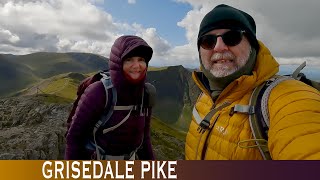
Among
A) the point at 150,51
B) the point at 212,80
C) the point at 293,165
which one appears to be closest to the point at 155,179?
the point at 212,80

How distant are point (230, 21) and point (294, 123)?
77.3 inches

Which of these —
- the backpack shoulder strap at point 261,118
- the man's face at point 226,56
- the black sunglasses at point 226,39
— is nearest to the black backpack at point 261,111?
the backpack shoulder strap at point 261,118

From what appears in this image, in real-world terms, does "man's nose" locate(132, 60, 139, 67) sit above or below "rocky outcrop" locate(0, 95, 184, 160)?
above

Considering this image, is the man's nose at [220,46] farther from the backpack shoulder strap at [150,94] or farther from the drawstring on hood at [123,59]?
the backpack shoulder strap at [150,94]

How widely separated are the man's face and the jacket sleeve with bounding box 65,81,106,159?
10.2 ft

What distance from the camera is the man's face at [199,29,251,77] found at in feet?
14.9

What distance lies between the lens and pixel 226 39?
4.61 metres

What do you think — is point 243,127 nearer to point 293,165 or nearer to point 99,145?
point 293,165

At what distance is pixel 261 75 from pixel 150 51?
12.7ft

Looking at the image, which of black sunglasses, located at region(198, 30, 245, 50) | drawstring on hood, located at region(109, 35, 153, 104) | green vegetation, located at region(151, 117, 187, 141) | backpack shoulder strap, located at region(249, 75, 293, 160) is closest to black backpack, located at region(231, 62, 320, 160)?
backpack shoulder strap, located at region(249, 75, 293, 160)

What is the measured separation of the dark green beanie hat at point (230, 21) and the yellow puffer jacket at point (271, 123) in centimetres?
23

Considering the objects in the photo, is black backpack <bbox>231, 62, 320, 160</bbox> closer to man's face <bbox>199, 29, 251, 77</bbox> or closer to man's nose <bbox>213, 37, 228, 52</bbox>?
man's face <bbox>199, 29, 251, 77</bbox>

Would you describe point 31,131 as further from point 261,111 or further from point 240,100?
point 261,111

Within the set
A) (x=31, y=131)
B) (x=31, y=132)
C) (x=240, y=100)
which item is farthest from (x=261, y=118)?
(x=31, y=131)
